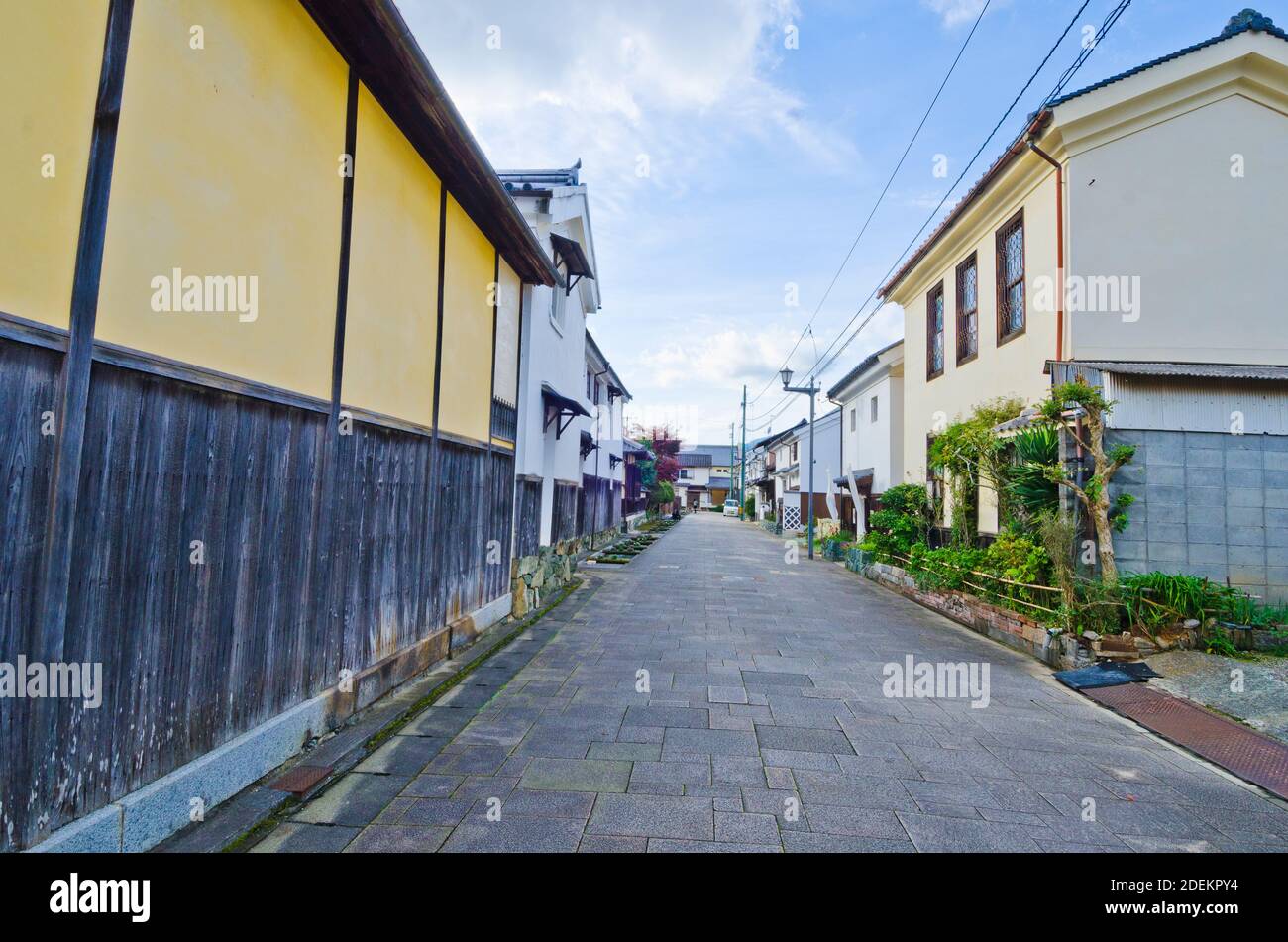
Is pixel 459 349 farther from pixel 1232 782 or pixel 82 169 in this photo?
pixel 1232 782

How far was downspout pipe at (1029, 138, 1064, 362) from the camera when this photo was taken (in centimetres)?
813

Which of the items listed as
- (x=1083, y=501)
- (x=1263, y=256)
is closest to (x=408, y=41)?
(x=1083, y=501)

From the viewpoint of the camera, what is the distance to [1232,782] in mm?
3992

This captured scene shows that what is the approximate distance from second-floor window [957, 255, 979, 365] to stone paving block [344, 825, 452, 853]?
10878 mm

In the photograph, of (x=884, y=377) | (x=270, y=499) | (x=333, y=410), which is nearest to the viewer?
(x=270, y=499)

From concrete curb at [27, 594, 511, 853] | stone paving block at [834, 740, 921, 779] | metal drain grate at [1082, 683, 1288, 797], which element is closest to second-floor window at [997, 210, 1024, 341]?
metal drain grate at [1082, 683, 1288, 797]

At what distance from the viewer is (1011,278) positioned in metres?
9.76

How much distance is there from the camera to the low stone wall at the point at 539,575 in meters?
8.75

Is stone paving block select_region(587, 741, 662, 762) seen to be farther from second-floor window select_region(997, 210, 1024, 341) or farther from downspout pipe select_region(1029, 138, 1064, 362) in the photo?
second-floor window select_region(997, 210, 1024, 341)

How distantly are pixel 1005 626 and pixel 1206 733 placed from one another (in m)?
3.01

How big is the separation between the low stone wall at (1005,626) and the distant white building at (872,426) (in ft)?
21.6

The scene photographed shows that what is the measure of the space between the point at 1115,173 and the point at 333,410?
31.3 ft

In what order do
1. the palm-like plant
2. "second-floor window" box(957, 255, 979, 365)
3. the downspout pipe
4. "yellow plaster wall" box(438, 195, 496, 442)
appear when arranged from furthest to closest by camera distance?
"second-floor window" box(957, 255, 979, 365)
the downspout pipe
the palm-like plant
"yellow plaster wall" box(438, 195, 496, 442)

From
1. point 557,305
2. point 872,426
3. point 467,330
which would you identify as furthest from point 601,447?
point 467,330
